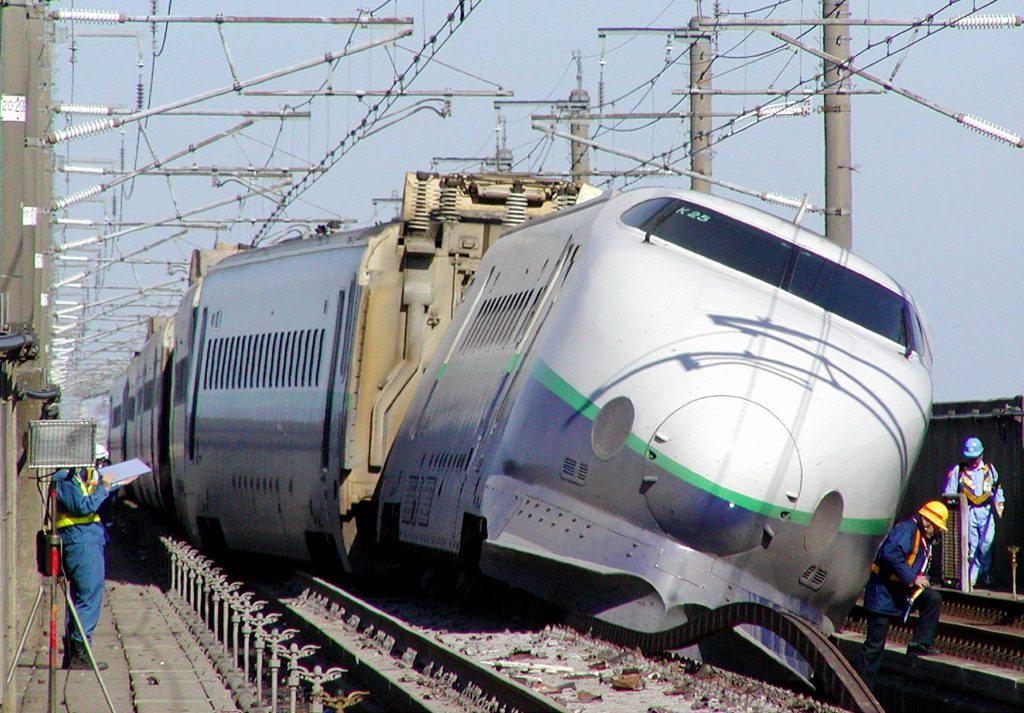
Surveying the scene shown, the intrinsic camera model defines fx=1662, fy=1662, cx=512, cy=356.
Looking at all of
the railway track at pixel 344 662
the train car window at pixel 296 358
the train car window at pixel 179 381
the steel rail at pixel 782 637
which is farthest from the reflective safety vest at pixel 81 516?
the train car window at pixel 179 381

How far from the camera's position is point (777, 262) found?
10.4 meters

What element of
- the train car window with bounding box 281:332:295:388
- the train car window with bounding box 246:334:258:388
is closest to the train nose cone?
the train car window with bounding box 281:332:295:388

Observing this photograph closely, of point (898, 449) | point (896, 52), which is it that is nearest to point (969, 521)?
point (896, 52)

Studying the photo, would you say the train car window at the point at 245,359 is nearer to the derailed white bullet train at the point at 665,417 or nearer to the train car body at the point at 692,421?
the derailed white bullet train at the point at 665,417

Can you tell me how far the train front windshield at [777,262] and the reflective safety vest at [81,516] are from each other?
15.1ft

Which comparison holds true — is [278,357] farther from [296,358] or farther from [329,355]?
[329,355]

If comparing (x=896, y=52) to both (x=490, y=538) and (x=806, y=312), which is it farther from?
(x=490, y=538)

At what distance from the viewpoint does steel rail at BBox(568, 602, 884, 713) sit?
8117 millimetres

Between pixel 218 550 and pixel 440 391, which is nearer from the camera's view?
pixel 440 391

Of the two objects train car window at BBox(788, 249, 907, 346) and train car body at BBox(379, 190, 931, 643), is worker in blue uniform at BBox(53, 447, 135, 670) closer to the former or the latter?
train car body at BBox(379, 190, 931, 643)

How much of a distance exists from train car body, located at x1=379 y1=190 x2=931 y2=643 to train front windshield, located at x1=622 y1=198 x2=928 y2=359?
0.05 ft

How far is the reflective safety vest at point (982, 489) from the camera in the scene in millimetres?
16734

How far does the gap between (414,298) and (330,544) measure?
2.45 metres

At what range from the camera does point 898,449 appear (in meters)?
9.77
